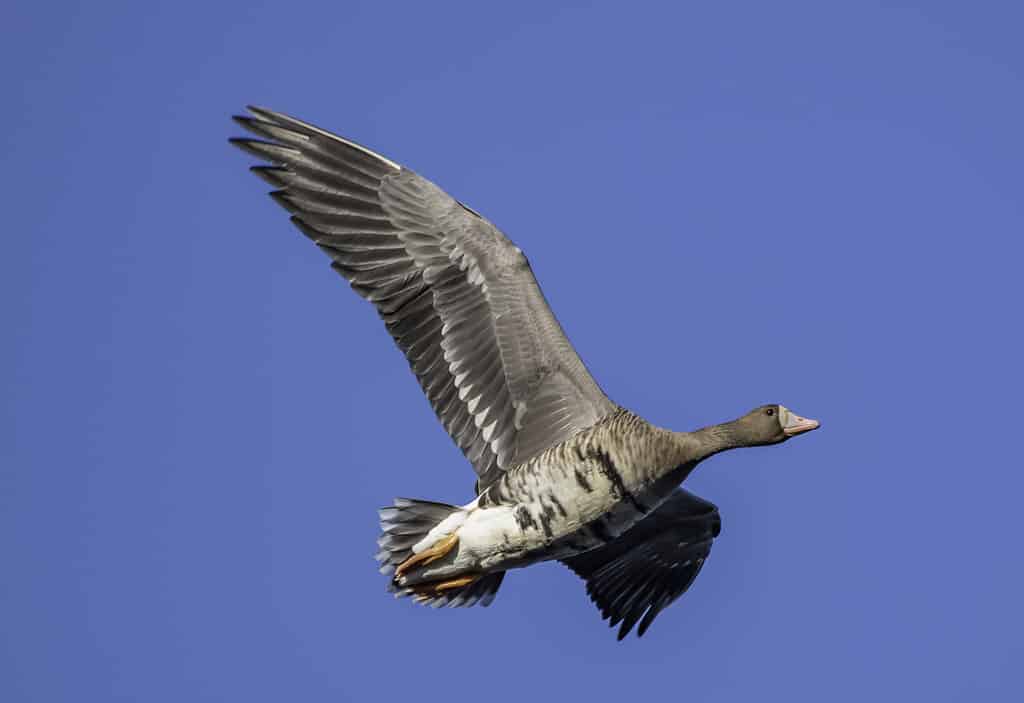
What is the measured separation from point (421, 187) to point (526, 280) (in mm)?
1389

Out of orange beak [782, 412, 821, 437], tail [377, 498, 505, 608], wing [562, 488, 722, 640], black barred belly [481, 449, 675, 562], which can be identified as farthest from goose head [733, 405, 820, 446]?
tail [377, 498, 505, 608]

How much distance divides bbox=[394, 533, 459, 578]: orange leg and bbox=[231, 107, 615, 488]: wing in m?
0.71

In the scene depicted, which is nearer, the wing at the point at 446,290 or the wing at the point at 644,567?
the wing at the point at 446,290

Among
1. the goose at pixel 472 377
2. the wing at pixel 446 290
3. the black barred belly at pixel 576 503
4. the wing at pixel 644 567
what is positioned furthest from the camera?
the wing at pixel 644 567

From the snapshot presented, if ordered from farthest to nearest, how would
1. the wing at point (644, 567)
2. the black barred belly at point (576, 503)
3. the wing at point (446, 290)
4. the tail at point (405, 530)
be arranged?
the wing at point (644, 567) → the tail at point (405, 530) → the wing at point (446, 290) → the black barred belly at point (576, 503)

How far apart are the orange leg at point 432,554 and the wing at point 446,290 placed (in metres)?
0.71

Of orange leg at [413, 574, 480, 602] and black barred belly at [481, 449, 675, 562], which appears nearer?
black barred belly at [481, 449, 675, 562]

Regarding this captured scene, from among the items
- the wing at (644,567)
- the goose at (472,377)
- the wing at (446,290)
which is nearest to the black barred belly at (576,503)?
the goose at (472,377)

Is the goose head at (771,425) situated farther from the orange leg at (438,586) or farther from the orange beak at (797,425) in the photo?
the orange leg at (438,586)

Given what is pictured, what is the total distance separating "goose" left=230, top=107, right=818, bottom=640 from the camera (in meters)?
13.4

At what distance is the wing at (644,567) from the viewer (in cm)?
1527

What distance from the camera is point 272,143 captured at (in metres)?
14.3

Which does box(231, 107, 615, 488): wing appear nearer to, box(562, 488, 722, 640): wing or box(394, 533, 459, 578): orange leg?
box(394, 533, 459, 578): orange leg

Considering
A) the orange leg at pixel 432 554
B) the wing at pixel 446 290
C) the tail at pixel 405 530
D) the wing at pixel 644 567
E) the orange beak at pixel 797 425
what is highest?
the wing at pixel 446 290
